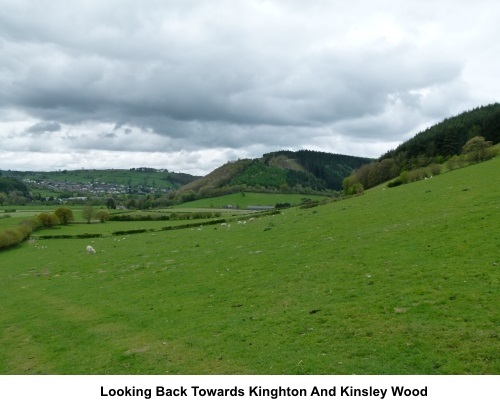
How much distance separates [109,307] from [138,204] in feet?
475

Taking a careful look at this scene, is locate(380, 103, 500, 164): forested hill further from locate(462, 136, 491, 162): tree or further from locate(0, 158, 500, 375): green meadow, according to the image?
locate(0, 158, 500, 375): green meadow

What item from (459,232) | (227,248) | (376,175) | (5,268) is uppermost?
(376,175)

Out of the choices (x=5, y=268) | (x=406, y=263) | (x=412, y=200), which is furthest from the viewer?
(x=5, y=268)

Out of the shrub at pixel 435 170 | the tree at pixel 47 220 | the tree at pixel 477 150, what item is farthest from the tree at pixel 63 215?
the tree at pixel 477 150

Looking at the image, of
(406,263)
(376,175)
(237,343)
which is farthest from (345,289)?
(376,175)

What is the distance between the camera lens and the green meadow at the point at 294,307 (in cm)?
1166

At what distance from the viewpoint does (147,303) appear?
822 inches

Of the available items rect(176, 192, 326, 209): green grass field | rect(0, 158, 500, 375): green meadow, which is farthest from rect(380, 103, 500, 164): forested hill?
rect(0, 158, 500, 375): green meadow

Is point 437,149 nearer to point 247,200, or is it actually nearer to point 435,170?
point 435,170

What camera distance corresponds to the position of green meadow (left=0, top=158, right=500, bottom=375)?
1166cm

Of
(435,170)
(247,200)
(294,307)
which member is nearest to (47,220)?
(435,170)

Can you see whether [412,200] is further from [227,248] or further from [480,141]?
[480,141]

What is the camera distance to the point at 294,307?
52.9 ft

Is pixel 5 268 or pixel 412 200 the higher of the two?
pixel 412 200
